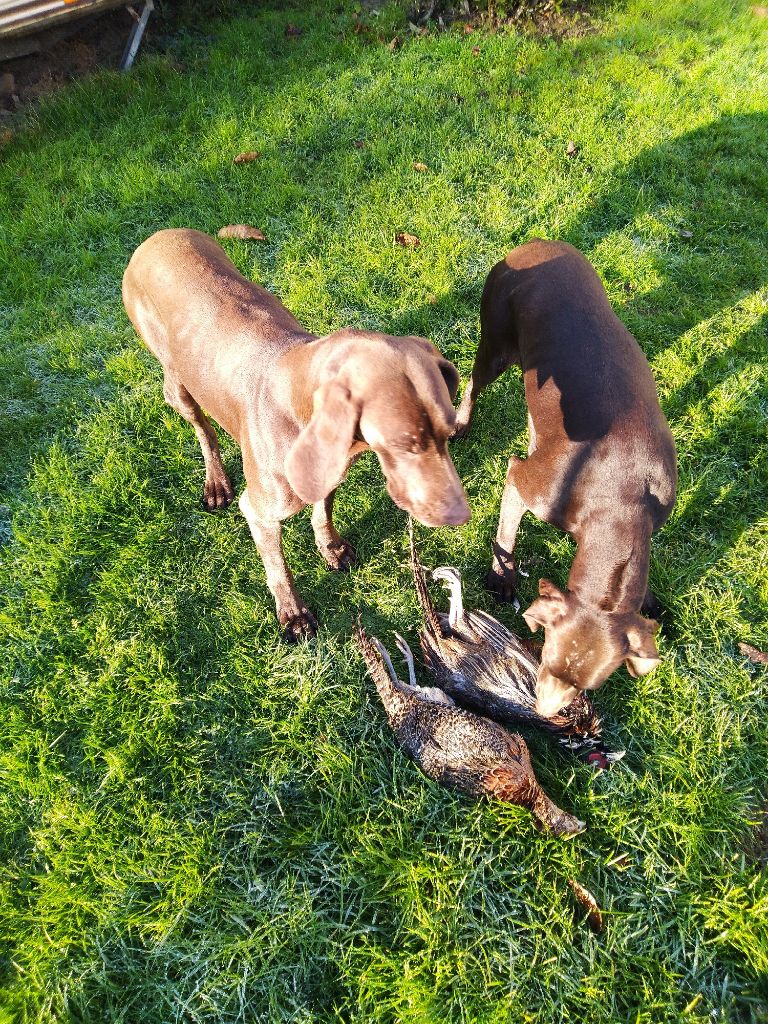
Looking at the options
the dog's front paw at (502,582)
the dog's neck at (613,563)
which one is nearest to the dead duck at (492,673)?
the dog's front paw at (502,582)

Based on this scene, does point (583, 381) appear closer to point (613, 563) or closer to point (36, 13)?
point (613, 563)

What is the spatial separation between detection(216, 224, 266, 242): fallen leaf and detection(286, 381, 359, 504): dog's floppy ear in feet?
12.1

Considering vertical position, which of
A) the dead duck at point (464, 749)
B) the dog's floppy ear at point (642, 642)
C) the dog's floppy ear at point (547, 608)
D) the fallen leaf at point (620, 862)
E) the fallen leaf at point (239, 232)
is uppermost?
the fallen leaf at point (239, 232)

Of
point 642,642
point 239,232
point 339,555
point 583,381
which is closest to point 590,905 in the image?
point 642,642

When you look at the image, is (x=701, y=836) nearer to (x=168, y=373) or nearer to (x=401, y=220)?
(x=168, y=373)

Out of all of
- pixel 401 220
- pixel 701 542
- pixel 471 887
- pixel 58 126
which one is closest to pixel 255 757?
pixel 471 887

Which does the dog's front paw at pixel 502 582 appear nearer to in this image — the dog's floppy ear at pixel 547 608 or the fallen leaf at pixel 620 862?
the dog's floppy ear at pixel 547 608

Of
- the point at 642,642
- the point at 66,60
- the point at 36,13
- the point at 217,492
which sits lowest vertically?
the point at 642,642

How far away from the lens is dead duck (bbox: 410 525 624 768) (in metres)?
2.98

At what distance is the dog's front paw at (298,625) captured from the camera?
11.6 ft

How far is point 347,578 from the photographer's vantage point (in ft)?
12.5

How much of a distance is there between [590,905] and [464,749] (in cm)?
84

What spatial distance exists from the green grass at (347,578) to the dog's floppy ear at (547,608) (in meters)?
0.78

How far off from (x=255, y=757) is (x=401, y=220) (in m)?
4.80
